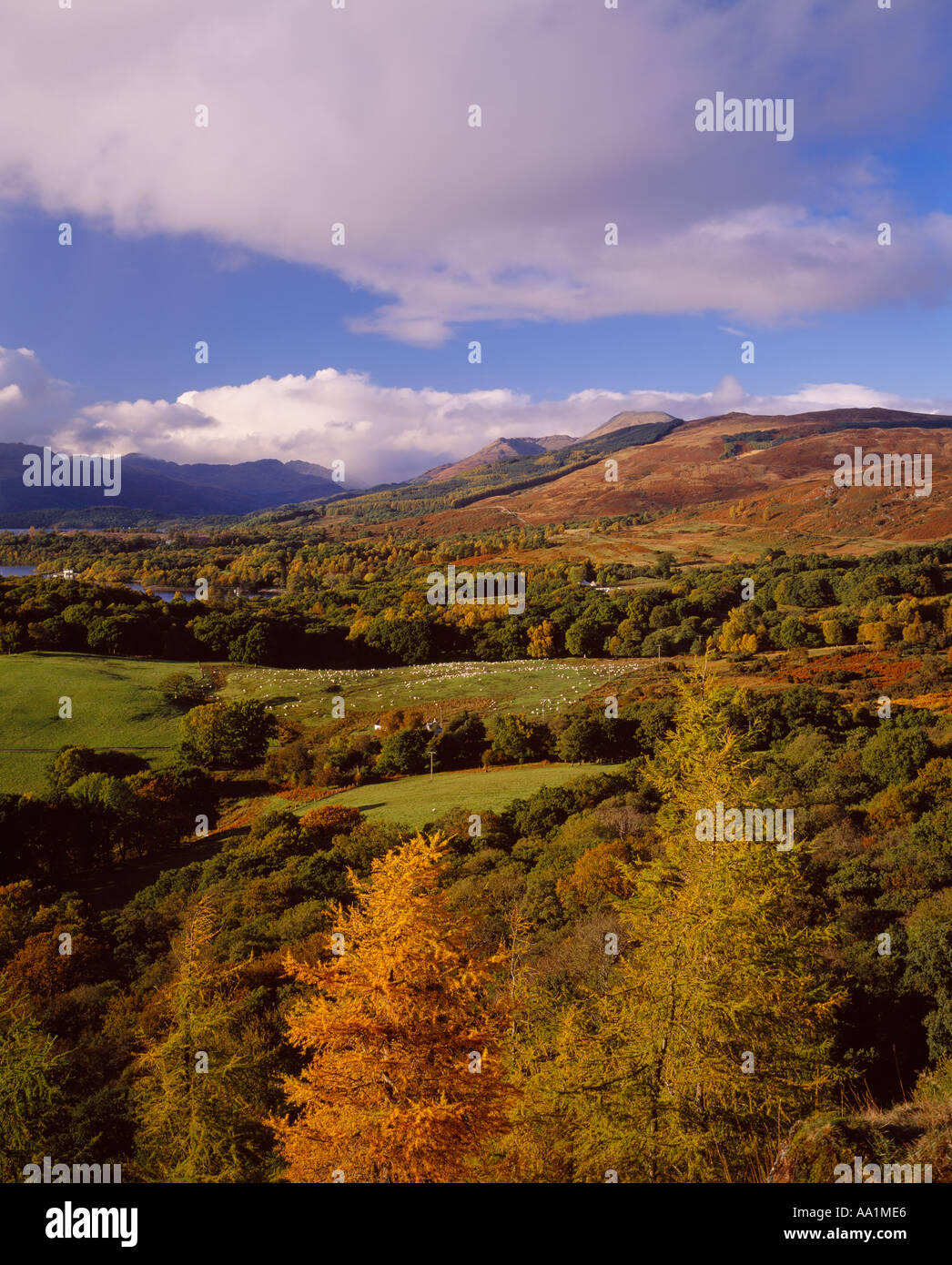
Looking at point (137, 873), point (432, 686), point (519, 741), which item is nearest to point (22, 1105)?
point (137, 873)

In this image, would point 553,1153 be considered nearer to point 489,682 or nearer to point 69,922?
point 69,922

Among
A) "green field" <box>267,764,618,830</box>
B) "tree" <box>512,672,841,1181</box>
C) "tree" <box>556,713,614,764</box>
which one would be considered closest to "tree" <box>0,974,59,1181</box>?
"tree" <box>512,672,841,1181</box>

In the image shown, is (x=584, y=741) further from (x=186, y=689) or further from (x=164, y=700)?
(x=186, y=689)

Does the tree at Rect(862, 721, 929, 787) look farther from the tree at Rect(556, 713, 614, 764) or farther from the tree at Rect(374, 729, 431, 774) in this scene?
the tree at Rect(374, 729, 431, 774)

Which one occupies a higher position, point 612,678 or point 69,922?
point 612,678
